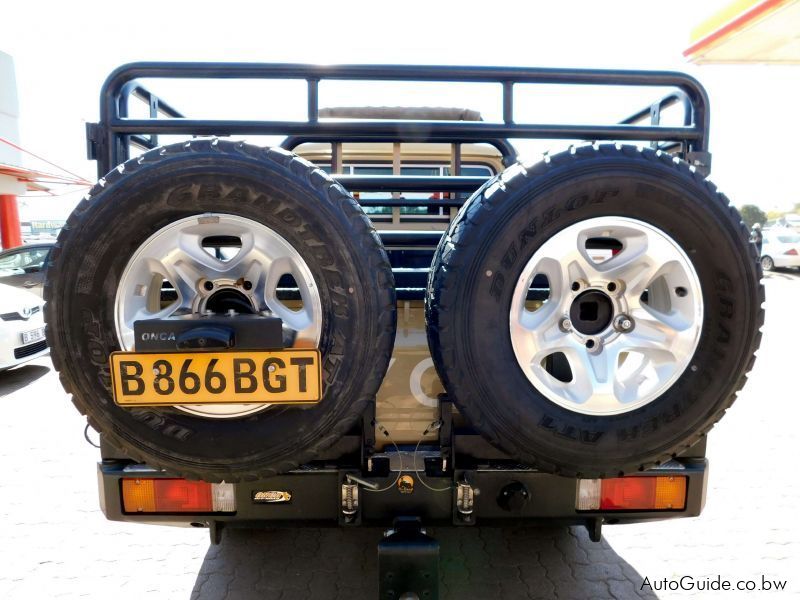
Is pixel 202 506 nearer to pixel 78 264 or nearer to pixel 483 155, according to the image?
pixel 78 264

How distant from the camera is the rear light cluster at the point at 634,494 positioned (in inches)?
68.2

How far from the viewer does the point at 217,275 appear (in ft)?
4.95

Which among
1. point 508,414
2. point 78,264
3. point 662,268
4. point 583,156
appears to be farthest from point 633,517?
point 78,264

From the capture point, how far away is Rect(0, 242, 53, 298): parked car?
27.8ft

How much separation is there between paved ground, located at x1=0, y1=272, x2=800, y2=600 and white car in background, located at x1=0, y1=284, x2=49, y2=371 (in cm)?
222

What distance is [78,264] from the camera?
56.0 inches

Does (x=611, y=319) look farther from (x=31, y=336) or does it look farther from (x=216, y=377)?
(x=31, y=336)

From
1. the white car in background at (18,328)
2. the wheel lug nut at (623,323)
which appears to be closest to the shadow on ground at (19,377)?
the white car in background at (18,328)

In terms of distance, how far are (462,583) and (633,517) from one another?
0.90m

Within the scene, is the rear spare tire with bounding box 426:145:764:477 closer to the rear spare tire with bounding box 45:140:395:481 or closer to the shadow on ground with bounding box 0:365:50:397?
the rear spare tire with bounding box 45:140:395:481

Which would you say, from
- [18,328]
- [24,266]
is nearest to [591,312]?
[18,328]

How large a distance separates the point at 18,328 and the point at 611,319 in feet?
19.3

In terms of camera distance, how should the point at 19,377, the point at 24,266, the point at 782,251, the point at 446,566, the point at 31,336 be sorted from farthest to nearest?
the point at 782,251 → the point at 24,266 → the point at 19,377 → the point at 31,336 → the point at 446,566

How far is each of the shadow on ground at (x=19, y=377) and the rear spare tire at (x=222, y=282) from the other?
4561 millimetres
